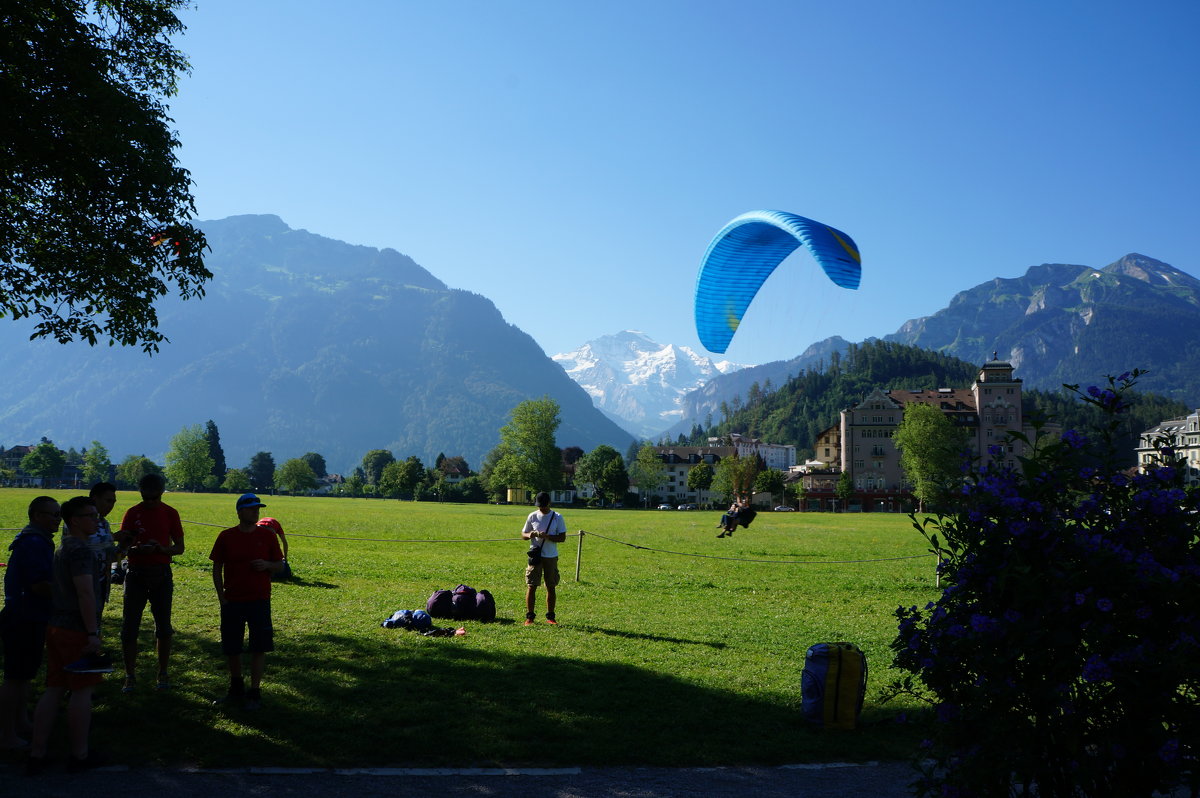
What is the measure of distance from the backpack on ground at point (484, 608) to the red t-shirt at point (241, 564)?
5626mm

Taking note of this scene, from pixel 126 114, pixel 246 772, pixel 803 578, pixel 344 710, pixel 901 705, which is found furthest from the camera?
pixel 803 578

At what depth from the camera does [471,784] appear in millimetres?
6684

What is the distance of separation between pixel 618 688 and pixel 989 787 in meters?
5.68

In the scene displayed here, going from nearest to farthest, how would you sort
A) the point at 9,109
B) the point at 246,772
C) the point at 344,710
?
1. the point at 246,772
2. the point at 344,710
3. the point at 9,109

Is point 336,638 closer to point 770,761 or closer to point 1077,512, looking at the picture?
point 770,761

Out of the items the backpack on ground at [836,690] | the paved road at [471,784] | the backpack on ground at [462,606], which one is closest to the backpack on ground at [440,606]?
the backpack on ground at [462,606]

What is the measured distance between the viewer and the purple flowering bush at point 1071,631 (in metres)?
4.24

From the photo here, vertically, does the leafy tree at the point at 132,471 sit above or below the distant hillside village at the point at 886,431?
below

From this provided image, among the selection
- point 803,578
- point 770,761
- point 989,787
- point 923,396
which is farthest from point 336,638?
point 923,396

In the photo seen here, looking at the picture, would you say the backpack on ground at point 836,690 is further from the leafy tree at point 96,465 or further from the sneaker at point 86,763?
the leafy tree at point 96,465

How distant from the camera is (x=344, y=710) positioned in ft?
28.1

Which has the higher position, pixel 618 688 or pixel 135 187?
pixel 135 187

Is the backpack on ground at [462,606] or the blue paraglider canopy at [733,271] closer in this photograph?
the backpack on ground at [462,606]

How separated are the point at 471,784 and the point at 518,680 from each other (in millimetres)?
3314
